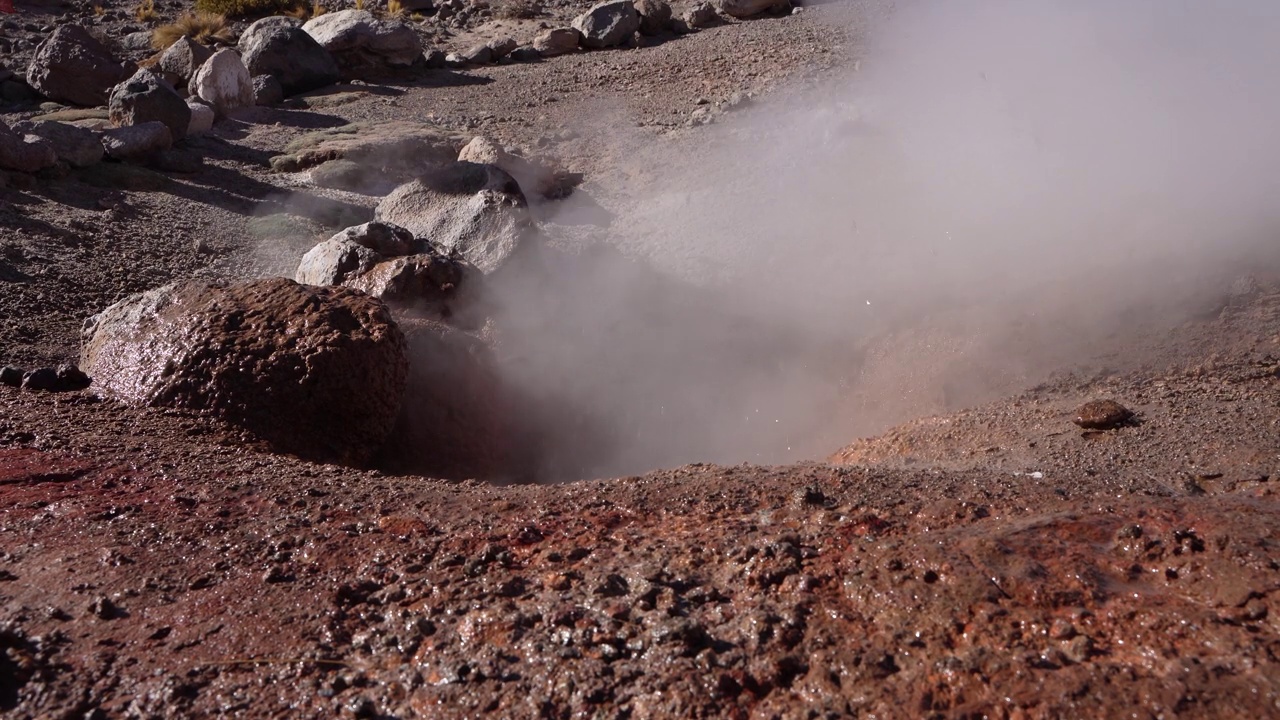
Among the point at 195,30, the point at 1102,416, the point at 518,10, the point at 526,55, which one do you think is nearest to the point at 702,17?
the point at 526,55

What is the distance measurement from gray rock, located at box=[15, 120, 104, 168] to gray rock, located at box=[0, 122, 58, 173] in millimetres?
123

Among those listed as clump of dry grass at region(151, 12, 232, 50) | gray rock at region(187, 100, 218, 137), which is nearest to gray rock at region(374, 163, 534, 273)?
gray rock at region(187, 100, 218, 137)

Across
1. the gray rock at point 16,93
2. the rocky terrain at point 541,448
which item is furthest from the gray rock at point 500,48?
the gray rock at point 16,93

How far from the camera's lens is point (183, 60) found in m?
9.88

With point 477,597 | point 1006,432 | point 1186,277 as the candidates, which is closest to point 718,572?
point 477,597

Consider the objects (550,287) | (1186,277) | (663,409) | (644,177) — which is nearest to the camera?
(1186,277)

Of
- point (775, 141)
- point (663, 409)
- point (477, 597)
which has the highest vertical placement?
point (477, 597)

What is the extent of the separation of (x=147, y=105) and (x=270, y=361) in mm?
4993

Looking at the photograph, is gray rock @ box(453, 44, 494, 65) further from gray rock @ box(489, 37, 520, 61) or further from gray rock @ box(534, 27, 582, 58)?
gray rock @ box(534, 27, 582, 58)

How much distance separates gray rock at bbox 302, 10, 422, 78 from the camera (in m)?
11.1

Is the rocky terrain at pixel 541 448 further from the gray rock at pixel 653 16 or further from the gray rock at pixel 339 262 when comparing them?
the gray rock at pixel 653 16

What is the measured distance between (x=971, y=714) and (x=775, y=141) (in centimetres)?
683

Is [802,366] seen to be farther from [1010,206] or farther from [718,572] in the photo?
[718,572]

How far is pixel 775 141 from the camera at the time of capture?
8227 mm
